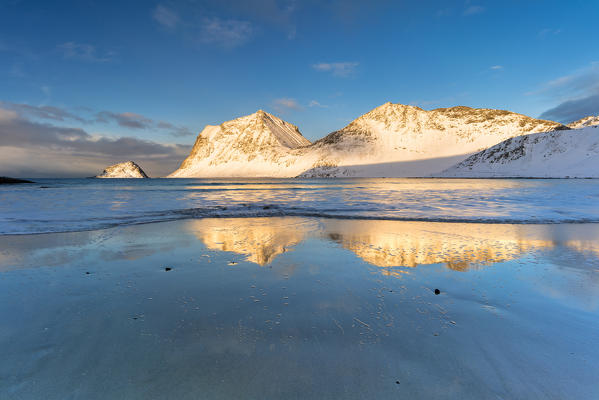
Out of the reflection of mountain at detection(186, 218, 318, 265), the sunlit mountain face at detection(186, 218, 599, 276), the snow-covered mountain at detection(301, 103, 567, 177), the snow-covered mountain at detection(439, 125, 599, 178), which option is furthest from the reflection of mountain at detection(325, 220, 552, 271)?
the snow-covered mountain at detection(301, 103, 567, 177)

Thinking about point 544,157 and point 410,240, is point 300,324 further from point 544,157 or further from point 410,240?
point 544,157

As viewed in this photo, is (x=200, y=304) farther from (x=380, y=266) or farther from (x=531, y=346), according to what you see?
(x=531, y=346)

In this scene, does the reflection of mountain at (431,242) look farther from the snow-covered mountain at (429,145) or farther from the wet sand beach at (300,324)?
the snow-covered mountain at (429,145)

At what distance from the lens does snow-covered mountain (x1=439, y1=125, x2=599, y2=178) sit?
92.6 meters

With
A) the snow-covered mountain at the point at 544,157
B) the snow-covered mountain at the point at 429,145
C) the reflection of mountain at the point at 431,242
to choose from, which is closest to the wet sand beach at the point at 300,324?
the reflection of mountain at the point at 431,242

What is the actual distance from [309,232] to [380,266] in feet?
12.9

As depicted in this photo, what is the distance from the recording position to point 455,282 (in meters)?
4.42

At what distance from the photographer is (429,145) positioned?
610 ft

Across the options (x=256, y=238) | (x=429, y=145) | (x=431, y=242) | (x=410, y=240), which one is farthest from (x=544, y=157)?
(x=256, y=238)

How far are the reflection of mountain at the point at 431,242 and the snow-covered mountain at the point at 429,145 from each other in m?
167

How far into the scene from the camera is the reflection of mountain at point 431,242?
18.8ft

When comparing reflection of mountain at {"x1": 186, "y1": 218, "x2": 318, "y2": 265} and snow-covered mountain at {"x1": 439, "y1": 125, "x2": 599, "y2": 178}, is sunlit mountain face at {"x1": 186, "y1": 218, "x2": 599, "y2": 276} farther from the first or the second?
snow-covered mountain at {"x1": 439, "y1": 125, "x2": 599, "y2": 178}

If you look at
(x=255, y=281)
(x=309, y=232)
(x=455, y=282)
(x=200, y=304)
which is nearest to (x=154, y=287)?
(x=200, y=304)

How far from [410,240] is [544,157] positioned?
5185 inches
